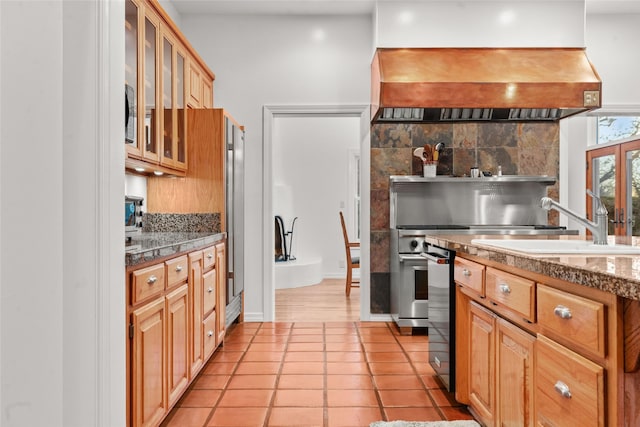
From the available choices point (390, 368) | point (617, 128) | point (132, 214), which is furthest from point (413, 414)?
point (617, 128)

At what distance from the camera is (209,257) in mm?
3008

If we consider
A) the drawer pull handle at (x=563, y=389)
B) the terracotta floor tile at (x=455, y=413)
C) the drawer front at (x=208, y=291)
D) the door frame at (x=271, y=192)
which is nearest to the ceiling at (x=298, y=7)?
the door frame at (x=271, y=192)

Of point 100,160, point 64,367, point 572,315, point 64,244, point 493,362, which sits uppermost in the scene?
point 100,160

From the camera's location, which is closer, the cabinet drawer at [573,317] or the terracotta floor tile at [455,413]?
the cabinet drawer at [573,317]

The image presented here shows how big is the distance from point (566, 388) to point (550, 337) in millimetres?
177

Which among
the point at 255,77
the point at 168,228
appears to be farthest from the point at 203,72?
the point at 168,228

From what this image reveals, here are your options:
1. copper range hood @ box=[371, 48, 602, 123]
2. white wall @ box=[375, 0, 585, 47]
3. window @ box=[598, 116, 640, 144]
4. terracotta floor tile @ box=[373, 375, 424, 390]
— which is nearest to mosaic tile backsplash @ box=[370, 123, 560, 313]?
copper range hood @ box=[371, 48, 602, 123]

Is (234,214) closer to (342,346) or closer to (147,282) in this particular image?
(342,346)

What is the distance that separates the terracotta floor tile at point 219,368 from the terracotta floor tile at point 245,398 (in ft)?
1.08

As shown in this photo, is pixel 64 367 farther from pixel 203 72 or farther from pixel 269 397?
pixel 203 72

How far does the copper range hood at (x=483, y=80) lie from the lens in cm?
368

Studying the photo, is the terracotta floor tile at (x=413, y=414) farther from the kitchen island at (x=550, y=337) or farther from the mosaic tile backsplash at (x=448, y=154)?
the mosaic tile backsplash at (x=448, y=154)

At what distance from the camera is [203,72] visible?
13.1ft

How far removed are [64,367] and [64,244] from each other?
332 mm
